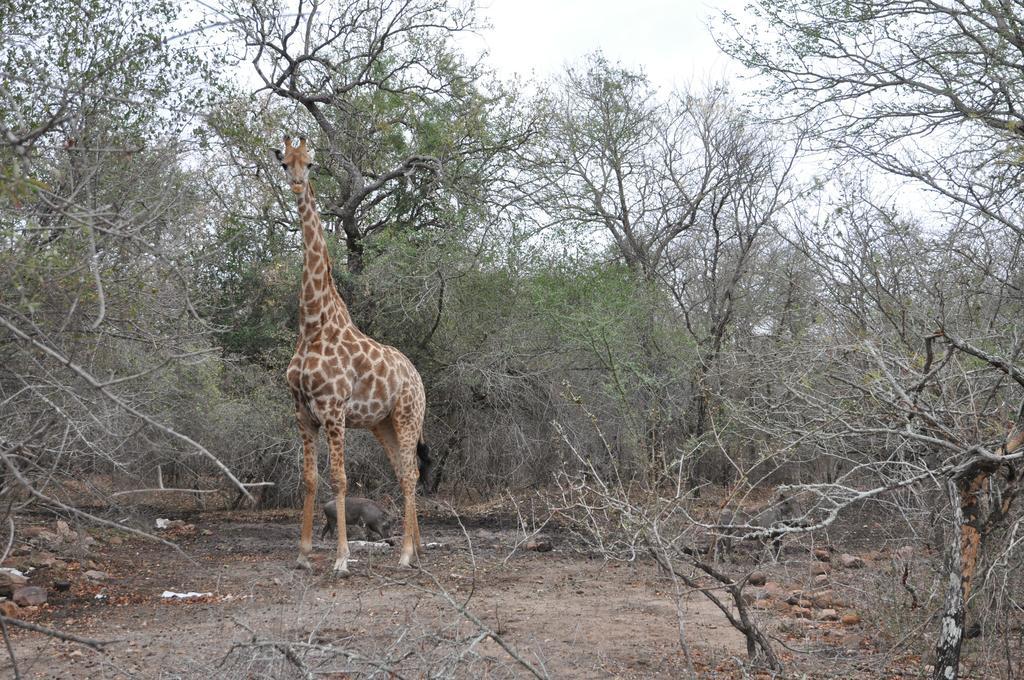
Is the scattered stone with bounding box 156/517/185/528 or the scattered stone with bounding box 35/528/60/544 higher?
the scattered stone with bounding box 35/528/60/544

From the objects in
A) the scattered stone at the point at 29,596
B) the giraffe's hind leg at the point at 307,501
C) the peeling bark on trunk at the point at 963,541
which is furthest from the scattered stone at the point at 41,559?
the peeling bark on trunk at the point at 963,541

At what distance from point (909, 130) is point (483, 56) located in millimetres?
7586

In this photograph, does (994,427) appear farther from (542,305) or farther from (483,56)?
(483,56)

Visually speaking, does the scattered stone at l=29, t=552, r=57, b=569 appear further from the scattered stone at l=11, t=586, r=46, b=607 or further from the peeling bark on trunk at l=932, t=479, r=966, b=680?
the peeling bark on trunk at l=932, t=479, r=966, b=680

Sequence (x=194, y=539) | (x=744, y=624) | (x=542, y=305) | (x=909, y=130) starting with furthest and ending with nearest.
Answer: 1. (x=542, y=305)
2. (x=194, y=539)
3. (x=909, y=130)
4. (x=744, y=624)

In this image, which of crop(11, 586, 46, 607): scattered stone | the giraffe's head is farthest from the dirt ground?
the giraffe's head

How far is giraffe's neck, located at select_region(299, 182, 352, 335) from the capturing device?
9.80 m

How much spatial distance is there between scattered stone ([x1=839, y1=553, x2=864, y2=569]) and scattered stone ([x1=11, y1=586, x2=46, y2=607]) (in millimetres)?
6770

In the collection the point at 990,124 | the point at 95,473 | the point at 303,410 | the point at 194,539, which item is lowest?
the point at 194,539

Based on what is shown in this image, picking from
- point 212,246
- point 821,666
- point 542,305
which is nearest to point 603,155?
point 542,305

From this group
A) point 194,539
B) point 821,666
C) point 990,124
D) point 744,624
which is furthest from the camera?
point 194,539

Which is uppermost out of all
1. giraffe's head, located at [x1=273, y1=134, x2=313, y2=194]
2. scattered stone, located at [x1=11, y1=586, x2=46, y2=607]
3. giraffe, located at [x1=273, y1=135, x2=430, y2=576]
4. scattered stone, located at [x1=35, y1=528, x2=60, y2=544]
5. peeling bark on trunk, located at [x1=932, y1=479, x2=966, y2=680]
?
giraffe's head, located at [x1=273, y1=134, x2=313, y2=194]

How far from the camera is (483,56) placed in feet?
53.9

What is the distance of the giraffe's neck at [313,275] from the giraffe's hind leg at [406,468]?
132 cm
